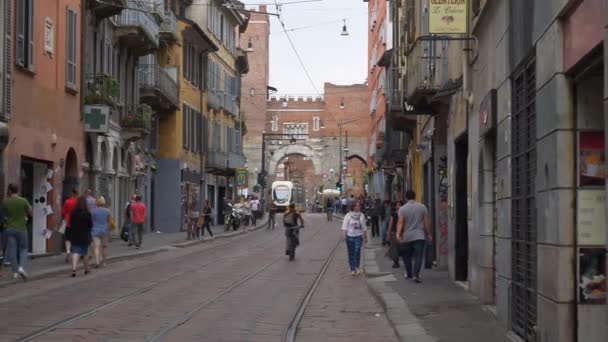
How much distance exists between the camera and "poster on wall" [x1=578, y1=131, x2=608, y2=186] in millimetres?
8672

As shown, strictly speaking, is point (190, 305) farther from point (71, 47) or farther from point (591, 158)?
point (71, 47)

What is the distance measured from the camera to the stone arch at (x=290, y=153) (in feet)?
354

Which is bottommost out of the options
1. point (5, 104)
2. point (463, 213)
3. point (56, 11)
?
point (463, 213)

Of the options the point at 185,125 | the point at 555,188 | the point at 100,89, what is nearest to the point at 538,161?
the point at 555,188

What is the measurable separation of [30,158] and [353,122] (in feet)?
286

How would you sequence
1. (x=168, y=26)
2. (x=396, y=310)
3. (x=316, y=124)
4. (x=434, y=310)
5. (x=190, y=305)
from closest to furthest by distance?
(x=396, y=310), (x=434, y=310), (x=190, y=305), (x=168, y=26), (x=316, y=124)

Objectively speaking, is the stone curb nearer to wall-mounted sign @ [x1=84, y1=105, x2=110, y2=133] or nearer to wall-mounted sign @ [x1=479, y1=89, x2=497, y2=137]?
wall-mounted sign @ [x1=479, y1=89, x2=497, y2=137]

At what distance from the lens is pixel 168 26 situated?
45094mm

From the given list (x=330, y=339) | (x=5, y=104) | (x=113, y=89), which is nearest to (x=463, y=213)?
(x=330, y=339)

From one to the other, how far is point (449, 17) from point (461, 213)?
429cm

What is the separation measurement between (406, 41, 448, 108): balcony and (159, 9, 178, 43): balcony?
22350 millimetres

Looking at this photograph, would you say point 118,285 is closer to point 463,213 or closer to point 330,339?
point 463,213

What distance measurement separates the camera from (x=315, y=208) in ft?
372

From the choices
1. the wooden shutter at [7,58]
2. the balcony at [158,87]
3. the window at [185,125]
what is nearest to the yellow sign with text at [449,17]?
the wooden shutter at [7,58]
